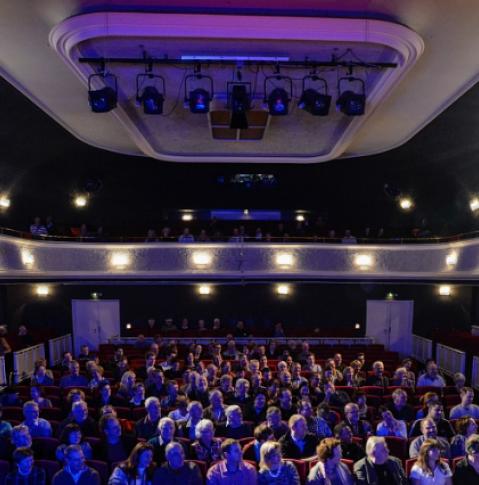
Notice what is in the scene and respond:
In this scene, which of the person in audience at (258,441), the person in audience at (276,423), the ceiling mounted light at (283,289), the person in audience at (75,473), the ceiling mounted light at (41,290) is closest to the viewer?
the person in audience at (75,473)

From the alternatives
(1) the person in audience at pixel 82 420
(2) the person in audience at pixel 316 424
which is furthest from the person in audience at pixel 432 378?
(1) the person in audience at pixel 82 420

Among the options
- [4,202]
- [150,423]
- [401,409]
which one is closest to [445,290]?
[401,409]

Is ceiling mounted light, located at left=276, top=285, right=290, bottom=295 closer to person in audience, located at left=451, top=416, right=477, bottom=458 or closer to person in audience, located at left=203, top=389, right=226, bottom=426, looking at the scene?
person in audience, located at left=203, top=389, right=226, bottom=426

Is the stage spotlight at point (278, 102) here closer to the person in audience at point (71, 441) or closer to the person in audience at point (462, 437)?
the person in audience at point (462, 437)

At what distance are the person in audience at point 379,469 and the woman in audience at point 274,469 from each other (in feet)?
2.02

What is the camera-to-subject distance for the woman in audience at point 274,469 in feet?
12.8

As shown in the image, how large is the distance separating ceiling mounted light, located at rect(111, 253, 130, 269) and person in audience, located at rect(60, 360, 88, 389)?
569cm

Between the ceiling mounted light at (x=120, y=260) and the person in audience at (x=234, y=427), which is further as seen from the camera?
the ceiling mounted light at (x=120, y=260)

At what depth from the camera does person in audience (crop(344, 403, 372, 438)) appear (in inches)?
219

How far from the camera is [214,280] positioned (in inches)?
541

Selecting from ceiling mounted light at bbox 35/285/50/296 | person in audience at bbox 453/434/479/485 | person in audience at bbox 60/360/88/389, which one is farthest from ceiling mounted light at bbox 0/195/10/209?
person in audience at bbox 453/434/479/485

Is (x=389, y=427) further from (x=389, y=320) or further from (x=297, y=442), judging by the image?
(x=389, y=320)

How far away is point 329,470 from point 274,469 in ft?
1.62

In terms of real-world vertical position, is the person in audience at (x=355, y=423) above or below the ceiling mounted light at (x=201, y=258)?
below
